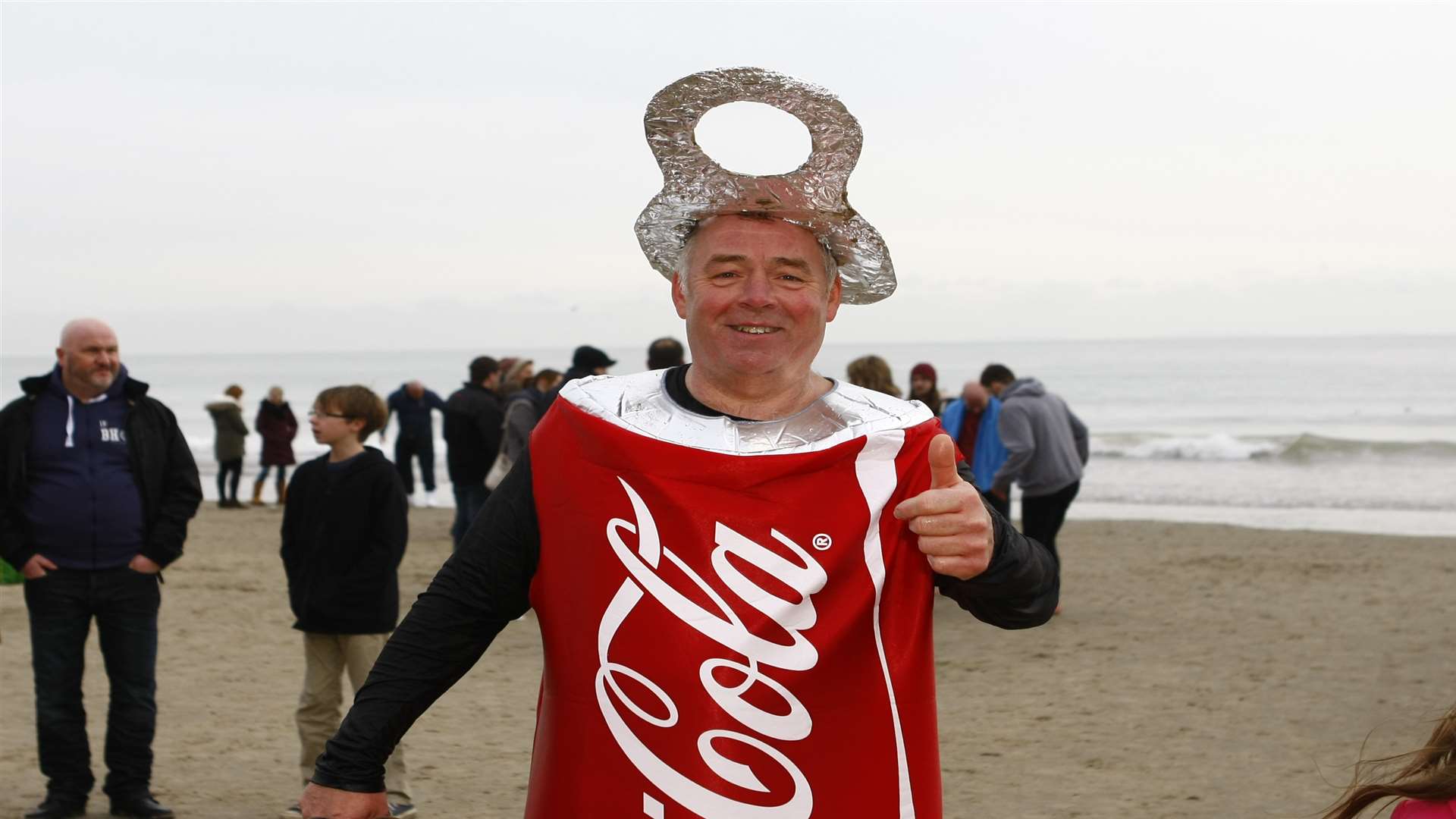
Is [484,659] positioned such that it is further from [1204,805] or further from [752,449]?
[752,449]

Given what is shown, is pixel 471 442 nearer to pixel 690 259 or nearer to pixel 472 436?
pixel 472 436

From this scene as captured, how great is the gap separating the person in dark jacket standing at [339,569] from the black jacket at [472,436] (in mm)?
5548

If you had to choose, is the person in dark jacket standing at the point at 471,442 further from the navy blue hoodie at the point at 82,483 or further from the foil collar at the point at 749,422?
the foil collar at the point at 749,422

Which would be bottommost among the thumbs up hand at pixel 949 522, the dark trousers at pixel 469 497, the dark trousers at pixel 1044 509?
the dark trousers at pixel 469 497

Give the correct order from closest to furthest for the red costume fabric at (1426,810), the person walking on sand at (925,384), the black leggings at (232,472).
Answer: the red costume fabric at (1426,810), the person walking on sand at (925,384), the black leggings at (232,472)

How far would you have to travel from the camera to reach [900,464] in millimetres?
2434

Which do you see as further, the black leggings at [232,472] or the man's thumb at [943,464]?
the black leggings at [232,472]

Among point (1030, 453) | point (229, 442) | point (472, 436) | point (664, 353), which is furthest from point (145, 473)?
point (229, 442)

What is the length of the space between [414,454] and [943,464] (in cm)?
1622

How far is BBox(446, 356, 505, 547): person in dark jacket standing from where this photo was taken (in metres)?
11.3

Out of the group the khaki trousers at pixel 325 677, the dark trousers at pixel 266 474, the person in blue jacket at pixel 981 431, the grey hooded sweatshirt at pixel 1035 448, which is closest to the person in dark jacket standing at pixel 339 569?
the khaki trousers at pixel 325 677

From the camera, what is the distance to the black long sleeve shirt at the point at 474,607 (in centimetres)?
237

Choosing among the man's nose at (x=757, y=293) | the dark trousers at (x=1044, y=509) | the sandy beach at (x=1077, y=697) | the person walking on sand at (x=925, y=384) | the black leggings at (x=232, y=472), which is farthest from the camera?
the black leggings at (x=232, y=472)

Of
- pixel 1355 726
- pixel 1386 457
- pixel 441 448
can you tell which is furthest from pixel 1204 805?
pixel 441 448
